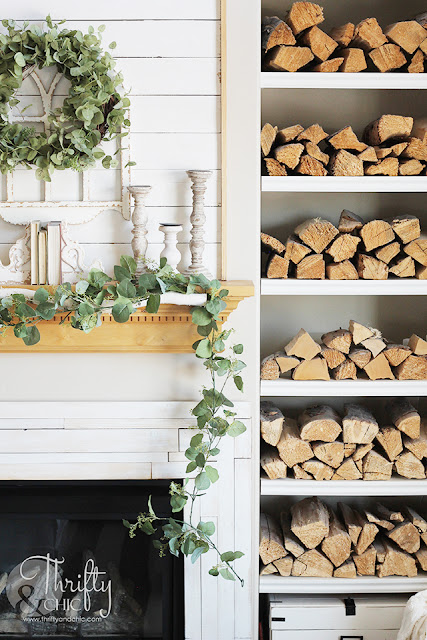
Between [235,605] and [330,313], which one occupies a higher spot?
[330,313]

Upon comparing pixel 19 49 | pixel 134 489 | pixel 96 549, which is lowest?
pixel 96 549

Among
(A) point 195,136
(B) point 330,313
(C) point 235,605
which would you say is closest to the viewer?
(A) point 195,136

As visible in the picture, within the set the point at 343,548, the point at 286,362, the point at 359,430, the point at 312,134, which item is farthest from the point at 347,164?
the point at 343,548

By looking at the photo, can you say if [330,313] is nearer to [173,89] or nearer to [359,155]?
[359,155]

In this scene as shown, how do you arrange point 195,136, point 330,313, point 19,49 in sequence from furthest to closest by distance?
1. point 330,313
2. point 195,136
3. point 19,49

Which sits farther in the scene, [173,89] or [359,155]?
[359,155]

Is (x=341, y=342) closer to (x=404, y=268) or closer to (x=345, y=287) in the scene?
(x=345, y=287)

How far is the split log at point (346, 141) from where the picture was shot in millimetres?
2039

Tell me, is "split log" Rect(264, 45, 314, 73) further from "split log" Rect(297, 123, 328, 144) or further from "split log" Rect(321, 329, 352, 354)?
"split log" Rect(321, 329, 352, 354)

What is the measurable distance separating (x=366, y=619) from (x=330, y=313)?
3.29 ft

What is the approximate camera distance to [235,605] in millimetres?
2035

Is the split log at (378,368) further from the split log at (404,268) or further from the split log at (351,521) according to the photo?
the split log at (351,521)

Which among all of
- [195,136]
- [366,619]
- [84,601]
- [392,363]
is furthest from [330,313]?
[84,601]

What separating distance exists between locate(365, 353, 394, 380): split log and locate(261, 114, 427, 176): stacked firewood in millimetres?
573
